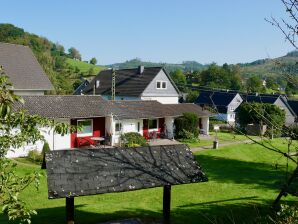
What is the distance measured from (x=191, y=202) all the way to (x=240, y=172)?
927 centimetres

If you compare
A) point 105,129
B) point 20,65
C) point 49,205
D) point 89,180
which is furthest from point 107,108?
point 89,180

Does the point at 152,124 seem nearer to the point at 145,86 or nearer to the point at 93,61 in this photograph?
the point at 145,86

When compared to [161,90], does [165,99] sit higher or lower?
lower

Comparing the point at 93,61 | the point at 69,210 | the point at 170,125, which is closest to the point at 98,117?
the point at 170,125

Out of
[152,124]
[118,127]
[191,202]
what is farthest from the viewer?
[152,124]

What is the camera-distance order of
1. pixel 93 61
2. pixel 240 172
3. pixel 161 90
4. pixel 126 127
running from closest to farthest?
1. pixel 240 172
2. pixel 126 127
3. pixel 161 90
4. pixel 93 61

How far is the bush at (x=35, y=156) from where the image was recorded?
1088 inches

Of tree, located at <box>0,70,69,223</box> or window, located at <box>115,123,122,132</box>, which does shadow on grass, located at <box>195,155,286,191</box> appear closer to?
window, located at <box>115,123,122,132</box>

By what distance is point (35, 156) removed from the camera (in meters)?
28.2

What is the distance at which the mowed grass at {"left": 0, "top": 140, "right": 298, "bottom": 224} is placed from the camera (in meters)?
14.8

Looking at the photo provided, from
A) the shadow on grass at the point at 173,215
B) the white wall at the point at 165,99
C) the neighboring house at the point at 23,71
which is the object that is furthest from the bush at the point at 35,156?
the white wall at the point at 165,99

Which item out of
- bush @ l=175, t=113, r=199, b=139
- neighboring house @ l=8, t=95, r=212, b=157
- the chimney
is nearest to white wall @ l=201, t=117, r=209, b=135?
neighboring house @ l=8, t=95, r=212, b=157

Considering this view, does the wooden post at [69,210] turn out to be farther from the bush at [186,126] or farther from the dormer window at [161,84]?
the dormer window at [161,84]

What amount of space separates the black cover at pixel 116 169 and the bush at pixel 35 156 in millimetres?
16889
